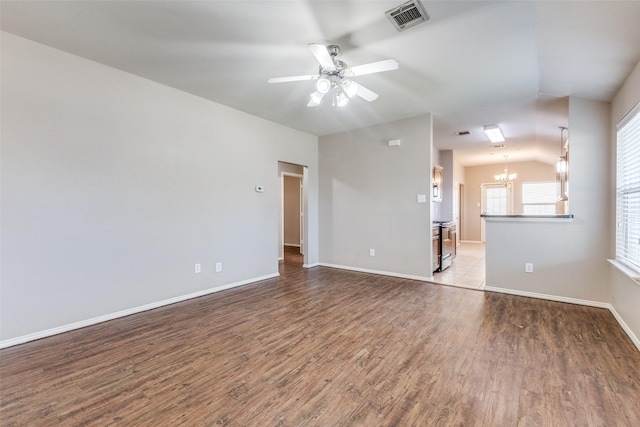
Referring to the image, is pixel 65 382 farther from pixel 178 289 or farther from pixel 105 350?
pixel 178 289

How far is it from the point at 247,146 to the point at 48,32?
240cm

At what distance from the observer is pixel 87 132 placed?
287 centimetres

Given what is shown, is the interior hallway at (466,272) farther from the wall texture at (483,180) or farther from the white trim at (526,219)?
the wall texture at (483,180)

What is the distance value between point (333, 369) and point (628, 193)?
3272 millimetres

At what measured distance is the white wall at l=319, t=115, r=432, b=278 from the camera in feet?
15.1

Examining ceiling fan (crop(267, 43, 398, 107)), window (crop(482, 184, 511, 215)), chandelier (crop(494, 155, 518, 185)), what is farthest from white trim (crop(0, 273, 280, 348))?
window (crop(482, 184, 511, 215))

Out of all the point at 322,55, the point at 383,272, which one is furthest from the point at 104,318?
the point at 383,272

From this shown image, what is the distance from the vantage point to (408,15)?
215 centimetres

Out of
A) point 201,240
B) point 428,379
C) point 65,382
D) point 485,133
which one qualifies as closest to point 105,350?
point 65,382

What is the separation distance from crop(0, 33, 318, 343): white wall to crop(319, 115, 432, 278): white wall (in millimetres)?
1861

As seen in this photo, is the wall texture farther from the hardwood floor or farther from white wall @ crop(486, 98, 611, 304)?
the hardwood floor

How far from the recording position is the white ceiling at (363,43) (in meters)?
2.09

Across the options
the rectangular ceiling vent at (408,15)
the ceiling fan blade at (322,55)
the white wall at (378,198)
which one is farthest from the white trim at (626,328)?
the ceiling fan blade at (322,55)

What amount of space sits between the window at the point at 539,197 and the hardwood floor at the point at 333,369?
6.42m
